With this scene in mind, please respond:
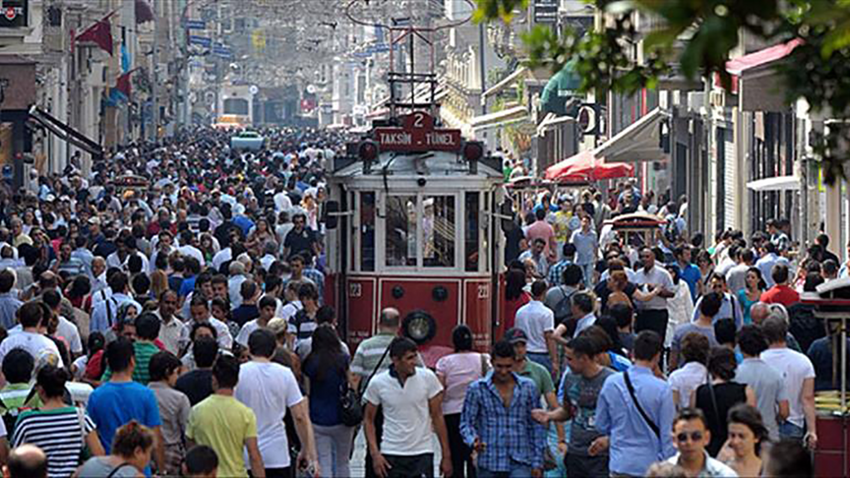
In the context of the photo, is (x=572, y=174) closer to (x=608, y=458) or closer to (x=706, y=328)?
(x=706, y=328)

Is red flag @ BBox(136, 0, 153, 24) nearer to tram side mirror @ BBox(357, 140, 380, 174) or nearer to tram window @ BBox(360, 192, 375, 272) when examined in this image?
tram side mirror @ BBox(357, 140, 380, 174)

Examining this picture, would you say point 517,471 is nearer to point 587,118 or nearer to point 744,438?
point 744,438

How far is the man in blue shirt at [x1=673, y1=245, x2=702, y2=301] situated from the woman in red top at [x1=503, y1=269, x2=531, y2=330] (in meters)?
2.22

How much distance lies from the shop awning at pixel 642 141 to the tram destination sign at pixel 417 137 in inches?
922

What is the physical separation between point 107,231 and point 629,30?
18388 millimetres

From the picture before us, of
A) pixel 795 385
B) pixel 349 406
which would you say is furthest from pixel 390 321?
pixel 795 385

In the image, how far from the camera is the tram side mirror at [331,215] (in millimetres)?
17719

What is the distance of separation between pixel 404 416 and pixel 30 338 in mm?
2824

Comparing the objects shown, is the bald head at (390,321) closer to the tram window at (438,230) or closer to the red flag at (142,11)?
the tram window at (438,230)

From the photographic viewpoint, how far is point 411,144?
1803 centimetres

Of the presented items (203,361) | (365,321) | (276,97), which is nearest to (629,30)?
(203,361)

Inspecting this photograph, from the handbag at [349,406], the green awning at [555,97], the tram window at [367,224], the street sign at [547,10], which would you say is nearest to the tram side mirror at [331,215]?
the tram window at [367,224]

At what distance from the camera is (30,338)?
43.4 feet

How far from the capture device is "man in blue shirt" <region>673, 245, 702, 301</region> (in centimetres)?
1962
